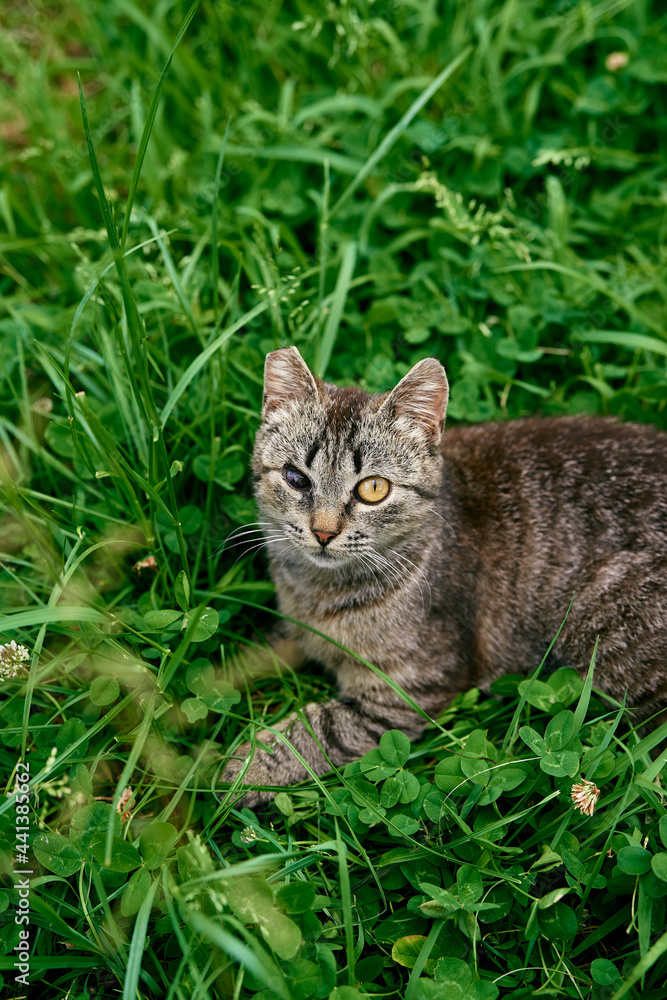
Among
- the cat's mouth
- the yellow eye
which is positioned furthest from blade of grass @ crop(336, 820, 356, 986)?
the yellow eye

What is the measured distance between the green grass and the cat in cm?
22

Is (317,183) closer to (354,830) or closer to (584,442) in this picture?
(584,442)

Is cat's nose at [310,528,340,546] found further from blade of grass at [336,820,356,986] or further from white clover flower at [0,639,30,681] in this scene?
white clover flower at [0,639,30,681]

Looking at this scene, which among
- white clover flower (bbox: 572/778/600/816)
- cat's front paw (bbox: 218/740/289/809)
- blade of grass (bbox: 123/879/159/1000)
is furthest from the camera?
cat's front paw (bbox: 218/740/289/809)

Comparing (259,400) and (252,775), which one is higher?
(259,400)

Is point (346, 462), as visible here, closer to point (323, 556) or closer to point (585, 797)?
point (323, 556)

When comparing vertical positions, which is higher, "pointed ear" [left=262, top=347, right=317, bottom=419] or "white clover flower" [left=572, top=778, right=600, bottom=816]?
"pointed ear" [left=262, top=347, right=317, bottom=419]

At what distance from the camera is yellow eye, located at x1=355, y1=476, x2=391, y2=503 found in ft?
10.3

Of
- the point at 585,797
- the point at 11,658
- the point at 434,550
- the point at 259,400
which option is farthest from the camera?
the point at 259,400

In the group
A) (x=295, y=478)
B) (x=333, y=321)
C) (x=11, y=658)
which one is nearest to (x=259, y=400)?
(x=333, y=321)

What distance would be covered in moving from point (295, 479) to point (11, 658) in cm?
141

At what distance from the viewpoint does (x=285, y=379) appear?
327 centimetres

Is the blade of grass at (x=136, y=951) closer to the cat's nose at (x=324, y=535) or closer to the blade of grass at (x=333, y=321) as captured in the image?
the cat's nose at (x=324, y=535)

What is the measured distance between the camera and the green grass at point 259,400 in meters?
2.68
